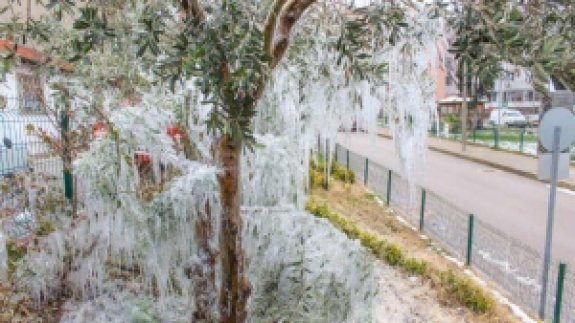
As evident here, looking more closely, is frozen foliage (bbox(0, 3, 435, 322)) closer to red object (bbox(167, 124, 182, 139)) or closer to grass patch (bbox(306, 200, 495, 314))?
red object (bbox(167, 124, 182, 139))

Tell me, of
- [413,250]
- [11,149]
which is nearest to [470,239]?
[413,250]

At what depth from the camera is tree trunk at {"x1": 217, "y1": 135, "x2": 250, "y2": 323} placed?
2.33m

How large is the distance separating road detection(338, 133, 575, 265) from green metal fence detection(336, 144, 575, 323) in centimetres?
137

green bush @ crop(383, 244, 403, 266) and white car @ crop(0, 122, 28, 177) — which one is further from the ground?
white car @ crop(0, 122, 28, 177)

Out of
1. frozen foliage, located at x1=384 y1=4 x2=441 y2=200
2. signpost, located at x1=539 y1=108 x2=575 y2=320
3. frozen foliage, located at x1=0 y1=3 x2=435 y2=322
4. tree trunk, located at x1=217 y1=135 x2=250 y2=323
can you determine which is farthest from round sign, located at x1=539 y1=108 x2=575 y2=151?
tree trunk, located at x1=217 y1=135 x2=250 y2=323

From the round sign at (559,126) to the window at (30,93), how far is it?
4.76 meters

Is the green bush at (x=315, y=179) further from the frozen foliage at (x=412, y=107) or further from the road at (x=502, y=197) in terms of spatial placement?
the frozen foliage at (x=412, y=107)

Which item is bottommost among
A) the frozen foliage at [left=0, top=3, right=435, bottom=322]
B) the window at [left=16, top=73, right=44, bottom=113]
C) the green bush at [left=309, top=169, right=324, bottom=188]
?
the green bush at [left=309, top=169, right=324, bottom=188]

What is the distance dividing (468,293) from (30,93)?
4.28 meters

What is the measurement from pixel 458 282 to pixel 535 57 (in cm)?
350

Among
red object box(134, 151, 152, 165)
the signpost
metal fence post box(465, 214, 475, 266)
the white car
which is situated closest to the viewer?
red object box(134, 151, 152, 165)

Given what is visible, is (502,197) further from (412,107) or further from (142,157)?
(142,157)

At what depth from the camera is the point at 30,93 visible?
4.20 metres

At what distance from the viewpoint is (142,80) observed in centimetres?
421
